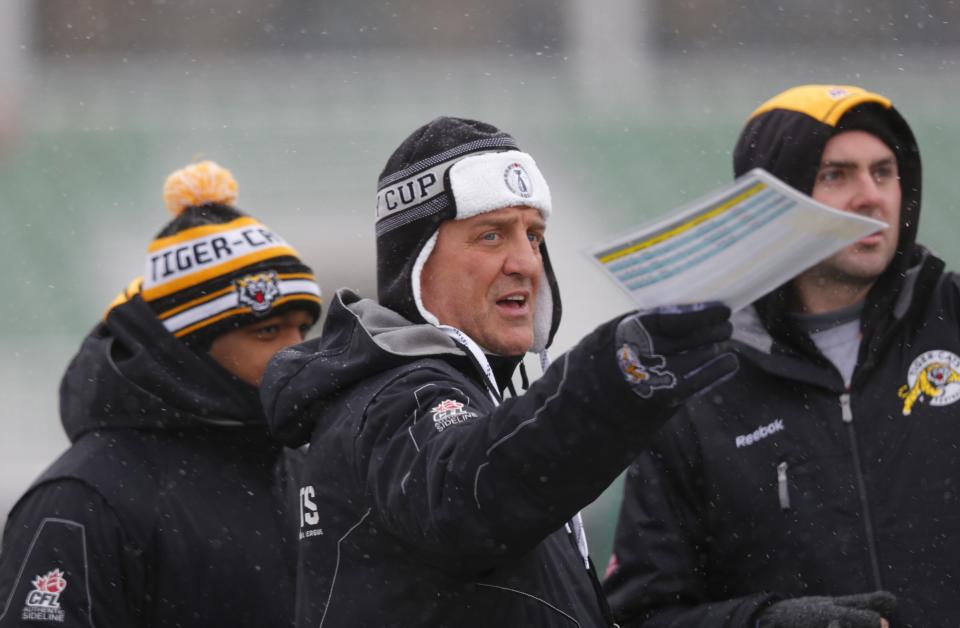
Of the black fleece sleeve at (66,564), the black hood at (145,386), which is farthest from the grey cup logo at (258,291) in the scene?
the black fleece sleeve at (66,564)

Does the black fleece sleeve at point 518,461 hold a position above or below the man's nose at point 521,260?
below

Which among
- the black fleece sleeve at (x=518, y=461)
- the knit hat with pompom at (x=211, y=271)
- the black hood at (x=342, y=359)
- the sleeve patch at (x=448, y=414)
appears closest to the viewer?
the black fleece sleeve at (x=518, y=461)

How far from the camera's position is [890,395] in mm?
2855

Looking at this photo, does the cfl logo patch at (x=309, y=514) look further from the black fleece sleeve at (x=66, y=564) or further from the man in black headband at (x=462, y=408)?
the black fleece sleeve at (x=66, y=564)

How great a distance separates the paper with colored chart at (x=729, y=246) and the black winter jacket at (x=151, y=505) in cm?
166

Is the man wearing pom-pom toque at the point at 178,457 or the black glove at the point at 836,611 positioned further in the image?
the man wearing pom-pom toque at the point at 178,457

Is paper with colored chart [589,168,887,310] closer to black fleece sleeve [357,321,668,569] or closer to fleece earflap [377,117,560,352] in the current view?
black fleece sleeve [357,321,668,569]

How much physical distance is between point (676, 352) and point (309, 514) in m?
0.80

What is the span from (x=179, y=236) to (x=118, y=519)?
83 cm

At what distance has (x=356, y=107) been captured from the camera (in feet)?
35.8

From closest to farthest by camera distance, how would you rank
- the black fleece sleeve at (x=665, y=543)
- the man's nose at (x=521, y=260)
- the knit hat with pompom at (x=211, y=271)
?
the man's nose at (x=521, y=260) < the black fleece sleeve at (x=665, y=543) < the knit hat with pompom at (x=211, y=271)

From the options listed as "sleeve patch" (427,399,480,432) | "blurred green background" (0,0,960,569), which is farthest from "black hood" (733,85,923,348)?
"blurred green background" (0,0,960,569)

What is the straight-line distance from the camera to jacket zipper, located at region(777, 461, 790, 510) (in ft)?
9.30

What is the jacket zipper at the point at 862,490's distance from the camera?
275cm
